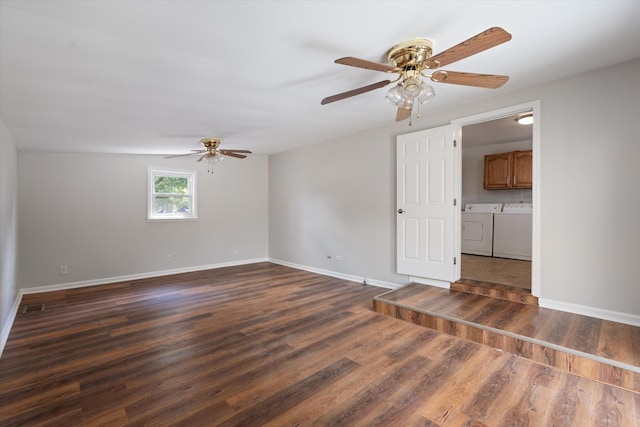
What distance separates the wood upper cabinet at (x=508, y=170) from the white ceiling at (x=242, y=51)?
3.18 meters

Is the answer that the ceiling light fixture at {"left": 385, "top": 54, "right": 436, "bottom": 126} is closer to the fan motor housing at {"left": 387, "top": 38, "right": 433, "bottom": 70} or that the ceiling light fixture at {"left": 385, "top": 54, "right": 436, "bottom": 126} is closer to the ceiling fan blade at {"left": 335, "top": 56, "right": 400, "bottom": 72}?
the fan motor housing at {"left": 387, "top": 38, "right": 433, "bottom": 70}

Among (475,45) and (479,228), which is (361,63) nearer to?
(475,45)

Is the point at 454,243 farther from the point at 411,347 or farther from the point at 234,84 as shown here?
the point at 234,84

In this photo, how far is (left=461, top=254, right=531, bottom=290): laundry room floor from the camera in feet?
12.7

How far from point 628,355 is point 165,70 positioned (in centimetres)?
402

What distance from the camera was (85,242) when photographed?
16.4 ft

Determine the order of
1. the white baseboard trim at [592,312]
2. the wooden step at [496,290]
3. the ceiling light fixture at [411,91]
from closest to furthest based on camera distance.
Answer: the ceiling light fixture at [411,91] → the white baseboard trim at [592,312] → the wooden step at [496,290]

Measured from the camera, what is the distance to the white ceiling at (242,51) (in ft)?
5.63

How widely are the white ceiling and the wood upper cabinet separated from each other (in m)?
3.18

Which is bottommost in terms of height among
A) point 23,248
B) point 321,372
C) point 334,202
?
point 321,372

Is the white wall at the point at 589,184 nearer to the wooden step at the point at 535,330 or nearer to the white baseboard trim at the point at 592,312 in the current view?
the white baseboard trim at the point at 592,312

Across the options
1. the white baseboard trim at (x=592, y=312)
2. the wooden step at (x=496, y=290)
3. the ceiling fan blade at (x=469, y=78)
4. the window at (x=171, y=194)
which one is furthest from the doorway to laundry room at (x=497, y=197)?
the window at (x=171, y=194)

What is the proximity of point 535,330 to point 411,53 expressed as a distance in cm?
248

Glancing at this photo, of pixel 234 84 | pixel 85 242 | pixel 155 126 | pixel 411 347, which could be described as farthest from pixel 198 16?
pixel 85 242
